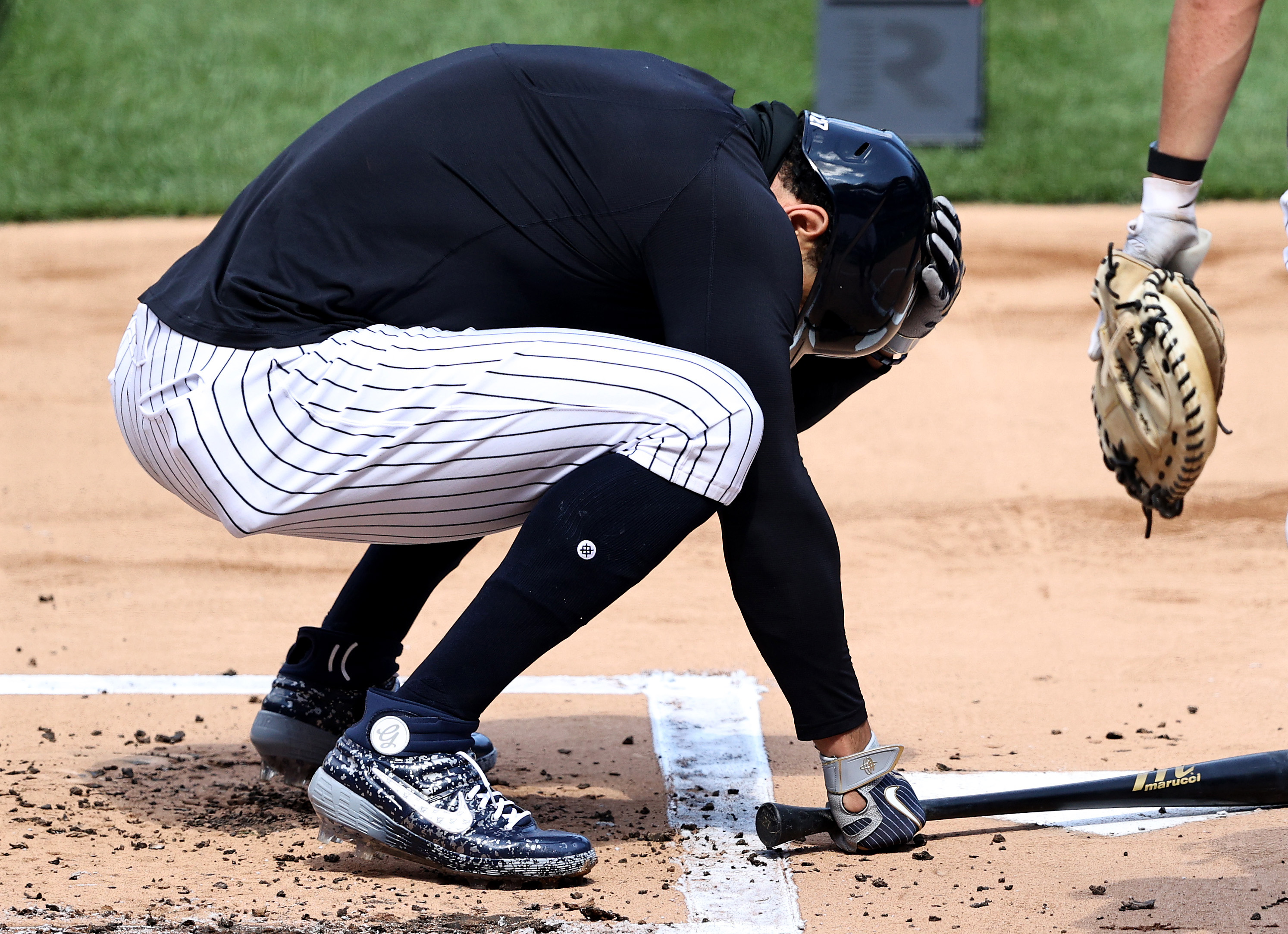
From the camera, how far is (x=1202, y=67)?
2.39 m

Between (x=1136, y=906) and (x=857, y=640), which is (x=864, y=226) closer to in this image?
(x=1136, y=906)

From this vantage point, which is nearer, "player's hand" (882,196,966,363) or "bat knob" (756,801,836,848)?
"bat knob" (756,801,836,848)

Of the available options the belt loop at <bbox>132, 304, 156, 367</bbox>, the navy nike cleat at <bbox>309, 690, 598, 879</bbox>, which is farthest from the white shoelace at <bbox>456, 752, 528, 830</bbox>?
the belt loop at <bbox>132, 304, 156, 367</bbox>

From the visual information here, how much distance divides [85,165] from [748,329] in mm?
7932

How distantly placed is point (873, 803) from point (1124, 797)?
16.5 inches

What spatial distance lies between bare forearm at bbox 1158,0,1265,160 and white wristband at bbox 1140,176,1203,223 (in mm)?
50

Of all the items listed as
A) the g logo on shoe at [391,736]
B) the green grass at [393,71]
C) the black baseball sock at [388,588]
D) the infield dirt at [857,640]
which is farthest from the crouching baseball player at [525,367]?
the green grass at [393,71]

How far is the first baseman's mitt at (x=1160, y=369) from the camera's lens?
8.16 feet

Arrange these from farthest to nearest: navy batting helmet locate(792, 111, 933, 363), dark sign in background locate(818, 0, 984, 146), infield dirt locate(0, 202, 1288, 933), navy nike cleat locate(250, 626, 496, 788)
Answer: dark sign in background locate(818, 0, 984, 146) < navy nike cleat locate(250, 626, 496, 788) < navy batting helmet locate(792, 111, 933, 363) < infield dirt locate(0, 202, 1288, 933)

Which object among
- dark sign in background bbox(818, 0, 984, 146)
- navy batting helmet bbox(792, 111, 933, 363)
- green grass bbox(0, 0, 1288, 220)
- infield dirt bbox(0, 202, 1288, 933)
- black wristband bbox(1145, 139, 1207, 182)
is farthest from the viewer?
green grass bbox(0, 0, 1288, 220)

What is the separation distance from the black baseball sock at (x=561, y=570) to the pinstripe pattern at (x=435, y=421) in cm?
4

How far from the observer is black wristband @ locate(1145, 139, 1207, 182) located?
2.49m

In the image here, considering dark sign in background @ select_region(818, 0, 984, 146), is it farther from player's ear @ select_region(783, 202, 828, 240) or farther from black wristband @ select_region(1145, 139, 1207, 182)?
player's ear @ select_region(783, 202, 828, 240)

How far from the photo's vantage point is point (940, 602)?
169 inches
